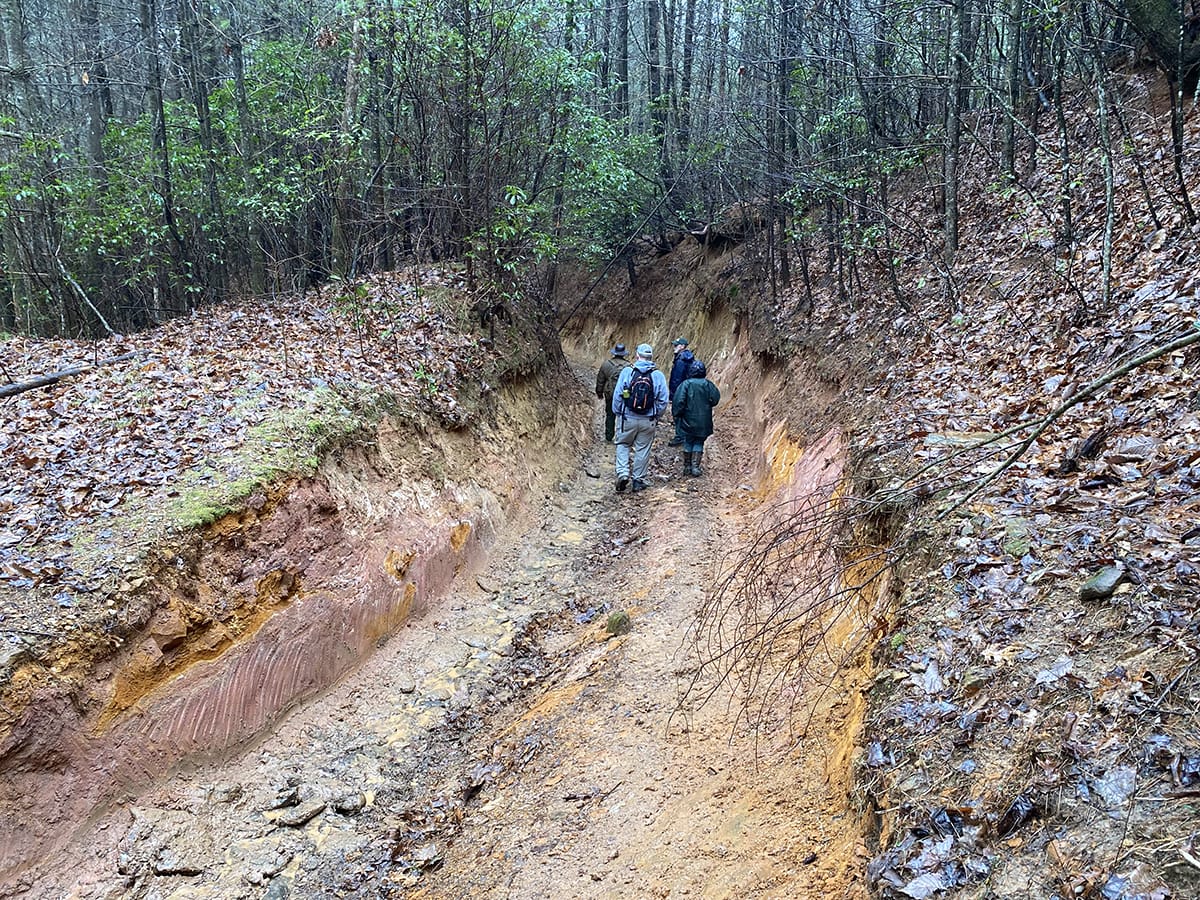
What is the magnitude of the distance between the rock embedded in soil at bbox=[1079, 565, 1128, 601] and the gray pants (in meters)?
7.80

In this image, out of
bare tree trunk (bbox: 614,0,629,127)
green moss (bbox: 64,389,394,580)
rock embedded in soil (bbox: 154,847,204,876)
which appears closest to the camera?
rock embedded in soil (bbox: 154,847,204,876)

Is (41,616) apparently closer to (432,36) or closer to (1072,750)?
(1072,750)

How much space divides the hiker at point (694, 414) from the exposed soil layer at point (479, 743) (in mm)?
2672

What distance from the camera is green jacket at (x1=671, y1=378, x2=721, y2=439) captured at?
1195 cm

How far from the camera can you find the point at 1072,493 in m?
4.49

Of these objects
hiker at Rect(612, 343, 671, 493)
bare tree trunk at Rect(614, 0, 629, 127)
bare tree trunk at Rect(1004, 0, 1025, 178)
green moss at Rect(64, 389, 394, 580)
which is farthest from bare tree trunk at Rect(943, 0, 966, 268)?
bare tree trunk at Rect(614, 0, 629, 127)

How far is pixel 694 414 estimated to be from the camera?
1197 cm

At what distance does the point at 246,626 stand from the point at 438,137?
9.92m

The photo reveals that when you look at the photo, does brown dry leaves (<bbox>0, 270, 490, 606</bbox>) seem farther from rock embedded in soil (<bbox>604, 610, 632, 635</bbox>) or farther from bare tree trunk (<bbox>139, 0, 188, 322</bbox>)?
bare tree trunk (<bbox>139, 0, 188, 322</bbox>)

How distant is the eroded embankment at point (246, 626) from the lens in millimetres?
4703

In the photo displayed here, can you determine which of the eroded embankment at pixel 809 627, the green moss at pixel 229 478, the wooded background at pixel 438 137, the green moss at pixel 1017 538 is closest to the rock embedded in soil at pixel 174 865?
the green moss at pixel 229 478

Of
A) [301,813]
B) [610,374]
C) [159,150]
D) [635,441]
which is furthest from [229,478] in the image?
[159,150]

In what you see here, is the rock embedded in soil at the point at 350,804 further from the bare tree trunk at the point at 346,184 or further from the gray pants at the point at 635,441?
the bare tree trunk at the point at 346,184

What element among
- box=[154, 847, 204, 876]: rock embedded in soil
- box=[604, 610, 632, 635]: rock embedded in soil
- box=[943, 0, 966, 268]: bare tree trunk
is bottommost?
box=[154, 847, 204, 876]: rock embedded in soil
